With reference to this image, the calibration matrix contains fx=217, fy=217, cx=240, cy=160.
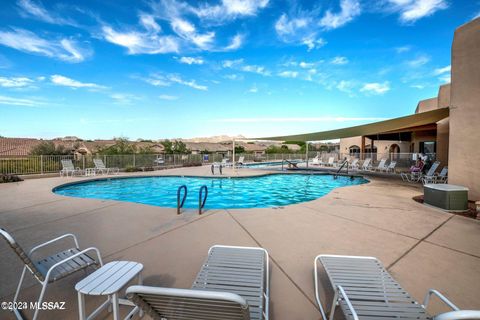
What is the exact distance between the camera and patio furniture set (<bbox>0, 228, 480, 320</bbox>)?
1061 mm

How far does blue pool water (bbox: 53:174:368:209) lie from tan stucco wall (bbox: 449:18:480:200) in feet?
14.7

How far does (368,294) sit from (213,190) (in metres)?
8.78

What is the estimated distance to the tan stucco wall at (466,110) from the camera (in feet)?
19.2

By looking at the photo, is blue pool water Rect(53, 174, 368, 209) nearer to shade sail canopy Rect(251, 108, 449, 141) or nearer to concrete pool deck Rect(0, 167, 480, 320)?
concrete pool deck Rect(0, 167, 480, 320)

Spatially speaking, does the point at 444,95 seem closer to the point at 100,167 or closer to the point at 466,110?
the point at 466,110

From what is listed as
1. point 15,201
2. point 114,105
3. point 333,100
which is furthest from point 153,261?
point 114,105

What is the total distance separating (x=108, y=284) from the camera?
1584 mm

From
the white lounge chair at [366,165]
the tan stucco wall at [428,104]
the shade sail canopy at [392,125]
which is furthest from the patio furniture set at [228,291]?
the tan stucco wall at [428,104]

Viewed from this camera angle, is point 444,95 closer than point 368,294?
No

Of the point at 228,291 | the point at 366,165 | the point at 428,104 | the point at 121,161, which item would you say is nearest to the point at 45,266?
Result: the point at 228,291

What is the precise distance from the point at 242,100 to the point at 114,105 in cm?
1491

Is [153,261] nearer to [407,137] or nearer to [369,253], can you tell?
[369,253]

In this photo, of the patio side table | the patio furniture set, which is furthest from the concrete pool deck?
the patio side table

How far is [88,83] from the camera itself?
18281 mm
